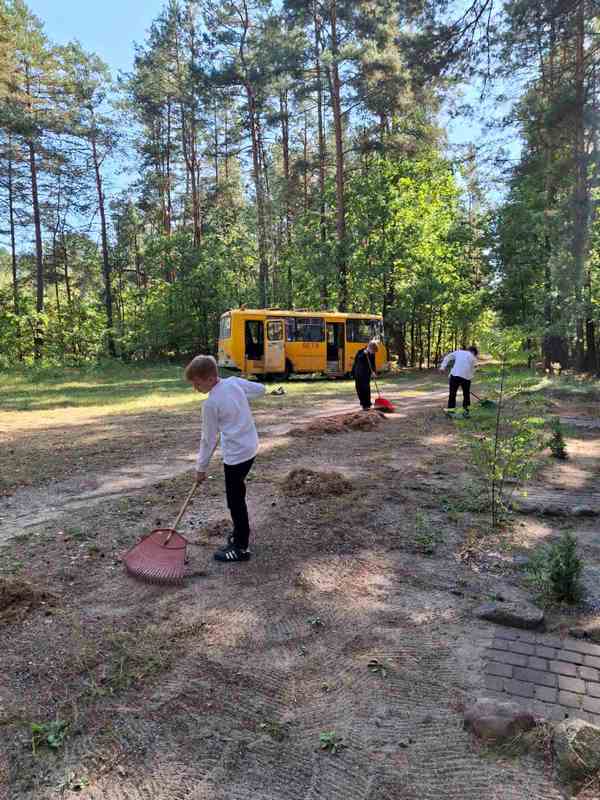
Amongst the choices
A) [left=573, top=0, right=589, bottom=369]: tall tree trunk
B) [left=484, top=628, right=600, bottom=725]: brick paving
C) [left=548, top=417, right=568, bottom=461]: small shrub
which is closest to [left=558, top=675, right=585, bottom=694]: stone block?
[left=484, top=628, right=600, bottom=725]: brick paving

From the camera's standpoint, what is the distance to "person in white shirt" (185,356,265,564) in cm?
416

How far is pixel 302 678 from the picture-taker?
9.43 feet

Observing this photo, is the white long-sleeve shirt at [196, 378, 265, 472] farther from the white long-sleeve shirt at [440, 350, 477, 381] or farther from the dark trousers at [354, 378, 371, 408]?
the dark trousers at [354, 378, 371, 408]

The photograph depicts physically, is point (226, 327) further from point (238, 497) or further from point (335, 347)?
point (238, 497)

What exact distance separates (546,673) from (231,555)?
2391 mm

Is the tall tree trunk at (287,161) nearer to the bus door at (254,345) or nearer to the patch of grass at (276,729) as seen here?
the bus door at (254,345)

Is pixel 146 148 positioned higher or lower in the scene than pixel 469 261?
higher

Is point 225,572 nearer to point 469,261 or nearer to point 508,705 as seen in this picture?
point 508,705

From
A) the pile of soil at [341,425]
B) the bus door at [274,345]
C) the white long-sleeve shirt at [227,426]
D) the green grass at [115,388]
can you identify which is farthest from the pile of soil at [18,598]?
the bus door at [274,345]

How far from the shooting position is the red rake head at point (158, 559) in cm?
399

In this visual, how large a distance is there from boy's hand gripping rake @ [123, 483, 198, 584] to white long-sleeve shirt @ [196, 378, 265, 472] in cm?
32

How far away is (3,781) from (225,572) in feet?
6.94

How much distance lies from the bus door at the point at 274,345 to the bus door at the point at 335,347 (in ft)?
6.96

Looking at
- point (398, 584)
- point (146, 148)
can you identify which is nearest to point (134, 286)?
point (146, 148)
